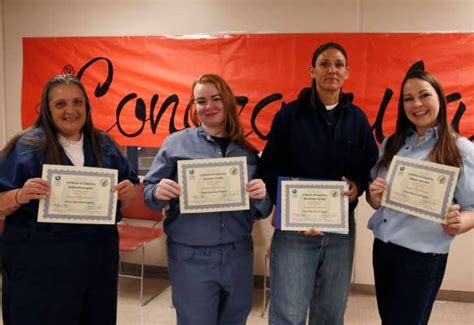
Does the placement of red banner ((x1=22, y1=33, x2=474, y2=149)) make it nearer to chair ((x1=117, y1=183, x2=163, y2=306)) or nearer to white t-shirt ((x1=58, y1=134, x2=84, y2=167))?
chair ((x1=117, y1=183, x2=163, y2=306))

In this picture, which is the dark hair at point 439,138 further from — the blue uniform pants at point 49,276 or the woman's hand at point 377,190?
the blue uniform pants at point 49,276

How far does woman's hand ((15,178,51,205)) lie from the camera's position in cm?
181

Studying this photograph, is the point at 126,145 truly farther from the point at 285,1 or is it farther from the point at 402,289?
the point at 402,289

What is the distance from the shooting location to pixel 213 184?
6.53 feet

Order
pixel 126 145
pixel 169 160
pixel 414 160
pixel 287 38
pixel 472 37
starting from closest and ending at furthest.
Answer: pixel 414 160 → pixel 169 160 → pixel 472 37 → pixel 287 38 → pixel 126 145

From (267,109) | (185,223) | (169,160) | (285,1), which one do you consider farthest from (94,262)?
(285,1)

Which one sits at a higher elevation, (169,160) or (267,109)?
(267,109)

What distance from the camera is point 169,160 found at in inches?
80.4

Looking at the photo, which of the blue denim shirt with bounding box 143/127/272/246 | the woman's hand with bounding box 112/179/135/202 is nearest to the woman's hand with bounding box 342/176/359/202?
the blue denim shirt with bounding box 143/127/272/246

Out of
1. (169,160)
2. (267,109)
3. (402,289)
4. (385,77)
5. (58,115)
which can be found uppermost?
(385,77)

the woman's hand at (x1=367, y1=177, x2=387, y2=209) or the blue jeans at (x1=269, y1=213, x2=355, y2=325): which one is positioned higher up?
the woman's hand at (x1=367, y1=177, x2=387, y2=209)

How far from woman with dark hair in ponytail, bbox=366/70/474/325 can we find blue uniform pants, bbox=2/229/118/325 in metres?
1.27

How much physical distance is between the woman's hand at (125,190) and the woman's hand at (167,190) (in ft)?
0.46

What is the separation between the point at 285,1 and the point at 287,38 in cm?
34
